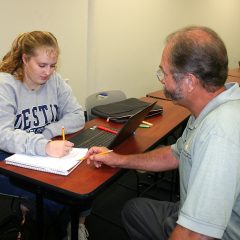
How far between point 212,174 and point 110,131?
93 cm

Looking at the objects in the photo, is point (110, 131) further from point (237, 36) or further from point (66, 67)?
point (237, 36)

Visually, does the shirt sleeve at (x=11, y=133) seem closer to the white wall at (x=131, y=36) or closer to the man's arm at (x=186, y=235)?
the man's arm at (x=186, y=235)

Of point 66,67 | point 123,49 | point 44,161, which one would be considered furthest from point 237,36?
point 44,161

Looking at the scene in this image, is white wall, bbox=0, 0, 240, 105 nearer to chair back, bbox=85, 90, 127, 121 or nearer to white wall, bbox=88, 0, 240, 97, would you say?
white wall, bbox=88, 0, 240, 97

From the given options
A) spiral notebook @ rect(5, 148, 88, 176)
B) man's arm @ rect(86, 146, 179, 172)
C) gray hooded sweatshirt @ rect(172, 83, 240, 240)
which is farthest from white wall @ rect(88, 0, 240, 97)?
gray hooded sweatshirt @ rect(172, 83, 240, 240)

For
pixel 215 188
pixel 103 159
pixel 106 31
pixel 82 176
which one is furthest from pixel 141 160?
pixel 106 31

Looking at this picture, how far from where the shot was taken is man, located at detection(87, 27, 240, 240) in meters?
0.91

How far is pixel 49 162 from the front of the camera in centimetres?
131

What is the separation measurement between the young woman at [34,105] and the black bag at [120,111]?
8.7 inches

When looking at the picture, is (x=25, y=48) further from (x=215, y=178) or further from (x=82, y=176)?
(x=215, y=178)

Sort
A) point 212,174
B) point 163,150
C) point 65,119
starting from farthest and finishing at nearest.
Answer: point 65,119, point 163,150, point 212,174

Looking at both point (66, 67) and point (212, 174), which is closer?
point (212, 174)

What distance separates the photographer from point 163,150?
5.17 ft

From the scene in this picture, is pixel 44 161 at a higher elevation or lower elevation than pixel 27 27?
lower
